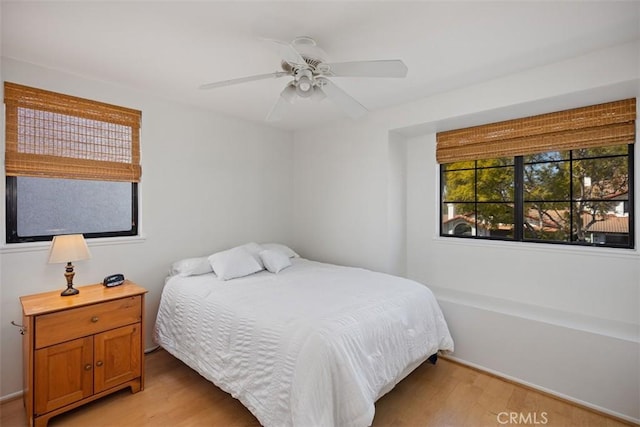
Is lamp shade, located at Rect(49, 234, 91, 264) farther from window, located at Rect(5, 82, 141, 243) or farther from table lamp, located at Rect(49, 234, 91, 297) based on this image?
window, located at Rect(5, 82, 141, 243)

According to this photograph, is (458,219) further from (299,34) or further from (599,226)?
(299,34)

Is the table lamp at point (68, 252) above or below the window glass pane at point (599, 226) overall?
below

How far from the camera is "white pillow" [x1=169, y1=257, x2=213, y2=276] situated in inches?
111

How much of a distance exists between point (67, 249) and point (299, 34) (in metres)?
2.14

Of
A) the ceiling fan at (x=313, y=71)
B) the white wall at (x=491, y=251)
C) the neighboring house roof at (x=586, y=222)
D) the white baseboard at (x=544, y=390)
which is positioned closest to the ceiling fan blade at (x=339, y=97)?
the ceiling fan at (x=313, y=71)

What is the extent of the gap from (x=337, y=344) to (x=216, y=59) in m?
2.05

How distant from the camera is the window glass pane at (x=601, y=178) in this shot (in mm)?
2451

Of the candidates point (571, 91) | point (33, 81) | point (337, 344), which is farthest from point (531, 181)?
point (33, 81)

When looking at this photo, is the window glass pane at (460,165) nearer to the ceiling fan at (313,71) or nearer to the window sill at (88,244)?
the ceiling fan at (313,71)

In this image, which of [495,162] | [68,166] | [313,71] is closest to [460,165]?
[495,162]

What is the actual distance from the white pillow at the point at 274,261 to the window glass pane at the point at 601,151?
2805mm

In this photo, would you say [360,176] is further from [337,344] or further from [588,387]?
[588,387]

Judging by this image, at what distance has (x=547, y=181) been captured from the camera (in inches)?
110

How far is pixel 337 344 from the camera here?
66.0 inches
